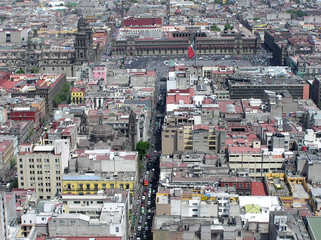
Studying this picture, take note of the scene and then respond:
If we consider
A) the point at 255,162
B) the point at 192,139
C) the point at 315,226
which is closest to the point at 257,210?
the point at 315,226

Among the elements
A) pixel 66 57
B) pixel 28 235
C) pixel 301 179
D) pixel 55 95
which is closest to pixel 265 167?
pixel 301 179

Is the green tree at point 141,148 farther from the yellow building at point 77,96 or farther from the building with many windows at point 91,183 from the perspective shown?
the yellow building at point 77,96

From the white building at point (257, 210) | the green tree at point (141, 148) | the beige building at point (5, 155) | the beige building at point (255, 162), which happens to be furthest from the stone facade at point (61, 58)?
the white building at point (257, 210)

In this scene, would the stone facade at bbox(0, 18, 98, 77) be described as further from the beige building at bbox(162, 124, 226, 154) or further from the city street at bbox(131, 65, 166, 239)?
the beige building at bbox(162, 124, 226, 154)

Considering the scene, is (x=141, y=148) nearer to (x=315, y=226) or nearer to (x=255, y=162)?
(x=255, y=162)

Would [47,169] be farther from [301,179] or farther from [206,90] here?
[206,90]
